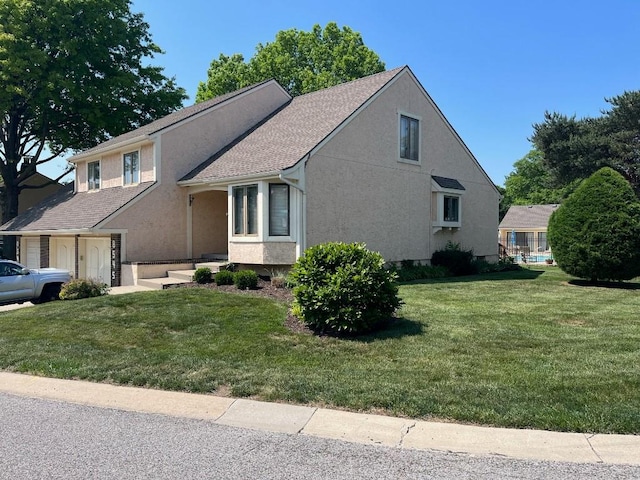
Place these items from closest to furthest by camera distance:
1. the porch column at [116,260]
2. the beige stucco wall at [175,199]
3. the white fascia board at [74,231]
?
the white fascia board at [74,231] < the porch column at [116,260] < the beige stucco wall at [175,199]

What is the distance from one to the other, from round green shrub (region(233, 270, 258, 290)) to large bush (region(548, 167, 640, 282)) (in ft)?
32.7

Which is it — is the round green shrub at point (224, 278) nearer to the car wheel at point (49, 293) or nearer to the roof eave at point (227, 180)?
the roof eave at point (227, 180)

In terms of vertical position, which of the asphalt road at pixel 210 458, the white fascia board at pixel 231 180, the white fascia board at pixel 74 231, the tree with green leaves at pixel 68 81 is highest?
the tree with green leaves at pixel 68 81

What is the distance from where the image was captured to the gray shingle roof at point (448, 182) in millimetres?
19469

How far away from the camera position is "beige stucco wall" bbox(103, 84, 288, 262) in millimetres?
16656

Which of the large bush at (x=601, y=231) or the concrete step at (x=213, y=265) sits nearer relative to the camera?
the large bush at (x=601, y=231)

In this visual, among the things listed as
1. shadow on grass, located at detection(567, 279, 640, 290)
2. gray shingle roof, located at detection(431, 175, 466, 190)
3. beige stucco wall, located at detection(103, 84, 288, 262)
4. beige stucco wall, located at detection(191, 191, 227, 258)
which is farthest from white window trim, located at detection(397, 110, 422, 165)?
beige stucco wall, located at detection(191, 191, 227, 258)

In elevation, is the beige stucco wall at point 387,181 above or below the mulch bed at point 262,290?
above

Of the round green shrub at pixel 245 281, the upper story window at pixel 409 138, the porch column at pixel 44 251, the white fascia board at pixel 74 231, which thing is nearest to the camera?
the round green shrub at pixel 245 281

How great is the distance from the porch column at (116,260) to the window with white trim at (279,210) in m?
5.59

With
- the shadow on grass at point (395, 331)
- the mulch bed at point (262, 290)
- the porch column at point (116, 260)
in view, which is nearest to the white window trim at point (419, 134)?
the mulch bed at point (262, 290)

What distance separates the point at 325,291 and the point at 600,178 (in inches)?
461

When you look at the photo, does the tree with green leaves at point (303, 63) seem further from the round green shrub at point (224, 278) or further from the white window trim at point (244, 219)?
the round green shrub at point (224, 278)

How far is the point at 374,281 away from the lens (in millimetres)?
8086
